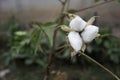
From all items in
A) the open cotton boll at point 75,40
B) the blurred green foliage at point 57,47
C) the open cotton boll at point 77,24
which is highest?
the open cotton boll at point 77,24

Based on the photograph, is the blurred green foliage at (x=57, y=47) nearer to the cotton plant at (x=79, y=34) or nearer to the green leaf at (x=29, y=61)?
the green leaf at (x=29, y=61)

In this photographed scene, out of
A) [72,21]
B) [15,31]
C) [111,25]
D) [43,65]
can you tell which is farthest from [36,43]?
[111,25]

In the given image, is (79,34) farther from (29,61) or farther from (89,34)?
(29,61)

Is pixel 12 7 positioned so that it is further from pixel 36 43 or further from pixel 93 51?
pixel 36 43

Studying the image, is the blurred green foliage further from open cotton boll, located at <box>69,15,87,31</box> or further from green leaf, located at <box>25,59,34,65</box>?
open cotton boll, located at <box>69,15,87,31</box>

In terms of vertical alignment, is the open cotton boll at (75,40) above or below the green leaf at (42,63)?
above

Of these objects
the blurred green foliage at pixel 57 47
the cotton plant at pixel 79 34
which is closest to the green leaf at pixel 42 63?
the blurred green foliage at pixel 57 47

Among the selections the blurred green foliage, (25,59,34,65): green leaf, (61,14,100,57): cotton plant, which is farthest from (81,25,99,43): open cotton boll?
(25,59,34,65): green leaf

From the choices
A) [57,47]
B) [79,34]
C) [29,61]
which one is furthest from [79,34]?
[29,61]
